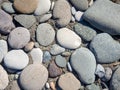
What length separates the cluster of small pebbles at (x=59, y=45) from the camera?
192 centimetres

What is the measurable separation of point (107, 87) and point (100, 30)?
0.99 feet

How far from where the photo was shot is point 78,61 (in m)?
1.93

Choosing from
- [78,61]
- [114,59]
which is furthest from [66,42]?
[114,59]

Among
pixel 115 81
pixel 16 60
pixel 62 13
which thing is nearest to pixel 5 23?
pixel 16 60

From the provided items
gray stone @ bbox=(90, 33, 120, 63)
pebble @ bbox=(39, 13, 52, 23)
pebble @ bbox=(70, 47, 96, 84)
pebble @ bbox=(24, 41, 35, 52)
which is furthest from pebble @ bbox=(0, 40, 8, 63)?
gray stone @ bbox=(90, 33, 120, 63)

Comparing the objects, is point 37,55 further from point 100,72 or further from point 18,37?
point 100,72

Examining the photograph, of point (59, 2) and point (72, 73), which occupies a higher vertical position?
point (59, 2)

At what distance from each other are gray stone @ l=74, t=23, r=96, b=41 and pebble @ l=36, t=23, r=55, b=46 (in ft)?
0.44

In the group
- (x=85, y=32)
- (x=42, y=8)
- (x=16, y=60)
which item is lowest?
(x=16, y=60)

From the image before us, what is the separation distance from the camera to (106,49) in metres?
1.93

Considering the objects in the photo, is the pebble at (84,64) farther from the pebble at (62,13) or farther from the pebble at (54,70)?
the pebble at (62,13)

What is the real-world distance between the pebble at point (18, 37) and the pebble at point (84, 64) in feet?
0.86

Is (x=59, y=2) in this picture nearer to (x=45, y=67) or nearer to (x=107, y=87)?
(x=45, y=67)

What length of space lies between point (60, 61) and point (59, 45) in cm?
9
